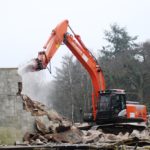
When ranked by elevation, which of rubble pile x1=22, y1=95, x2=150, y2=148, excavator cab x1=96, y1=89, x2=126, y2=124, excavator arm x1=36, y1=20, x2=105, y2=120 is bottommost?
rubble pile x1=22, y1=95, x2=150, y2=148

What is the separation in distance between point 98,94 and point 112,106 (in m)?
1.10

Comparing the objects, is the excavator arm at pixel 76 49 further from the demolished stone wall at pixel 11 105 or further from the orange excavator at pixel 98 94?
the demolished stone wall at pixel 11 105

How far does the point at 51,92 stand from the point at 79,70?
187 inches

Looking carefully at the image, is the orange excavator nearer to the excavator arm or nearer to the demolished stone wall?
the excavator arm

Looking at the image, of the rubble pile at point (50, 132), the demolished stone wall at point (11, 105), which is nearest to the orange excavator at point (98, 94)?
the rubble pile at point (50, 132)

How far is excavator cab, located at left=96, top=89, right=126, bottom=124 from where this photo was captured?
86.7 feet

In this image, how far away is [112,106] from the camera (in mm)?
26500

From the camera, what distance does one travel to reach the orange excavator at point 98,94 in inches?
1041

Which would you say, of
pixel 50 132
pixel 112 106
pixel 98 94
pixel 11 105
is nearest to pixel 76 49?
pixel 98 94

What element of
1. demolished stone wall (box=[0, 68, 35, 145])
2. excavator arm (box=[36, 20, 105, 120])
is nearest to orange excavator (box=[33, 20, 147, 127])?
excavator arm (box=[36, 20, 105, 120])

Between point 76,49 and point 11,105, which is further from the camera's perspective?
point 76,49

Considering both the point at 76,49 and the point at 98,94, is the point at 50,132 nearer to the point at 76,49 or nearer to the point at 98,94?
the point at 98,94

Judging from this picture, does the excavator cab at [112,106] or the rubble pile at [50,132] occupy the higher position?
the excavator cab at [112,106]

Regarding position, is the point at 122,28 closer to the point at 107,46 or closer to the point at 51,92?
the point at 107,46
